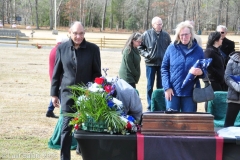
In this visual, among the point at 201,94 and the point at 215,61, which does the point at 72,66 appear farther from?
the point at 215,61

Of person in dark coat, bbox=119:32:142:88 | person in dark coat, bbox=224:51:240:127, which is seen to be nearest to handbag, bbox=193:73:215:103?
person in dark coat, bbox=224:51:240:127

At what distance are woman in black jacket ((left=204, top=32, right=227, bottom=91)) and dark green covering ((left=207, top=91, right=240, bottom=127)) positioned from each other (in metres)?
0.54

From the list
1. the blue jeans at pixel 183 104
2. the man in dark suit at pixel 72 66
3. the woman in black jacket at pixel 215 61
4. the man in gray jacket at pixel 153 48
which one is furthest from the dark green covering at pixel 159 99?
the man in gray jacket at pixel 153 48

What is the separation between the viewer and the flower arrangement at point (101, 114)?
11.6 feet

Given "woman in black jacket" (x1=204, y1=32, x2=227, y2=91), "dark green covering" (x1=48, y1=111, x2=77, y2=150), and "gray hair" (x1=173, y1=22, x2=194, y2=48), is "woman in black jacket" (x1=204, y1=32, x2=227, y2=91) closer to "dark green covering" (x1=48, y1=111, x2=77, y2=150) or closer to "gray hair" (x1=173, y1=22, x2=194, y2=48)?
"gray hair" (x1=173, y1=22, x2=194, y2=48)

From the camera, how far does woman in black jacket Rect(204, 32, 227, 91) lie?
639 cm

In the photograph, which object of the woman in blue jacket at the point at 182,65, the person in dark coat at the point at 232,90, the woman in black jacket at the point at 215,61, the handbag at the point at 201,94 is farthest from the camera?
the woman in black jacket at the point at 215,61

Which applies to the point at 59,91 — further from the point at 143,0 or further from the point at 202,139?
the point at 143,0

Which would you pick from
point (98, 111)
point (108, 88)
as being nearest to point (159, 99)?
point (108, 88)

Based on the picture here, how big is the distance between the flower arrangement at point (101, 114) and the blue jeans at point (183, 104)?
4.64 feet

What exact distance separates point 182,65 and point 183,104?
0.49 meters

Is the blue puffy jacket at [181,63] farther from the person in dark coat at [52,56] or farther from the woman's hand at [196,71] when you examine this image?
the person in dark coat at [52,56]

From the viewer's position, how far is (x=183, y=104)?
5.00 m

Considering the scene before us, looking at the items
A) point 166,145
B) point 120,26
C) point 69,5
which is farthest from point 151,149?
point 120,26
